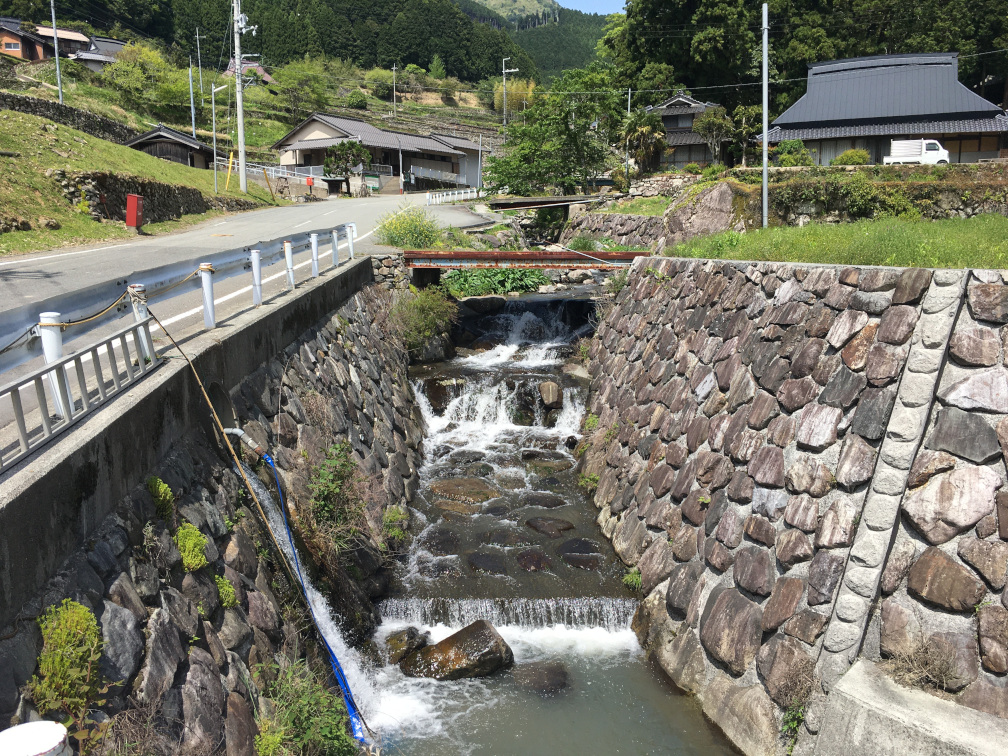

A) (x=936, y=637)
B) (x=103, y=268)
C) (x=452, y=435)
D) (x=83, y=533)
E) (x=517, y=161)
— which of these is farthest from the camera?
(x=517, y=161)

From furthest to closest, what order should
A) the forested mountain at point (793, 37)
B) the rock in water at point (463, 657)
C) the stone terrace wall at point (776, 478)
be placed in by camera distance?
the forested mountain at point (793, 37)
the rock in water at point (463, 657)
the stone terrace wall at point (776, 478)

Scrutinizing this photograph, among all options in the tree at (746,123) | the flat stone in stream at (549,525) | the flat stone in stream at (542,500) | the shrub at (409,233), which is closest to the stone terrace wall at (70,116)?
the shrub at (409,233)

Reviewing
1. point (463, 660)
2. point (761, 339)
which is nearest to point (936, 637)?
point (761, 339)

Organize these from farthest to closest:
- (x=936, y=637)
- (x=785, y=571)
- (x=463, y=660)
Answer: (x=463, y=660) → (x=785, y=571) → (x=936, y=637)

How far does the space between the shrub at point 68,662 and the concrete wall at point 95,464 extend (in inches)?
9.1

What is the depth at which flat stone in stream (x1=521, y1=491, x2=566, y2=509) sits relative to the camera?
12.7 metres

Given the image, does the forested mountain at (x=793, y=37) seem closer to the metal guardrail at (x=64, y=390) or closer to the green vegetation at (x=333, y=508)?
the green vegetation at (x=333, y=508)

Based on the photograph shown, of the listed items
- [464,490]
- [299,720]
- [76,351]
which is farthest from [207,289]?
[464,490]

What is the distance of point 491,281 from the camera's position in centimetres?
2342

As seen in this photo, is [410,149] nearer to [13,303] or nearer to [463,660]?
[13,303]

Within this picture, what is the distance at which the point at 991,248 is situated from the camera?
824 cm

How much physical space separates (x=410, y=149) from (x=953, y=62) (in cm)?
3682

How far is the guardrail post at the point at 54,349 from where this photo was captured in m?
4.98

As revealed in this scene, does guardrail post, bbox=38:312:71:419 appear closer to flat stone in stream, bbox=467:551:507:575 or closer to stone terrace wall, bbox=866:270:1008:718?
flat stone in stream, bbox=467:551:507:575
